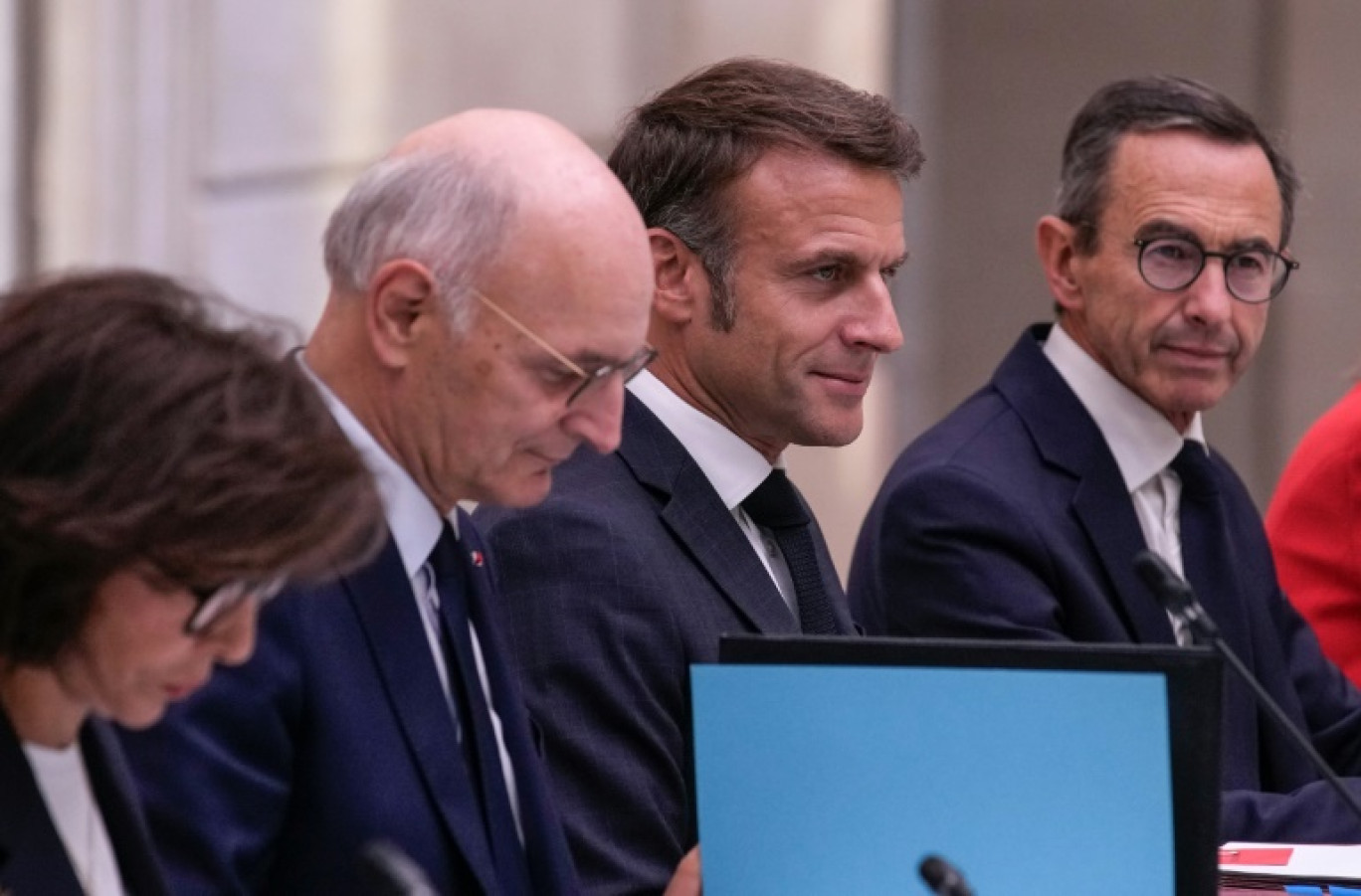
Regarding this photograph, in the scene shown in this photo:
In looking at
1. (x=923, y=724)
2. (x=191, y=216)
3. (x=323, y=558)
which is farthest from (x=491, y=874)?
(x=191, y=216)

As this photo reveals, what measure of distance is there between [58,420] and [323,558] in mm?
219

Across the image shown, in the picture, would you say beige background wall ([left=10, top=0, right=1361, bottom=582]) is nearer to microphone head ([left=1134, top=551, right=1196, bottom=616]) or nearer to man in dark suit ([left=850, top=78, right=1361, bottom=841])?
man in dark suit ([left=850, top=78, right=1361, bottom=841])

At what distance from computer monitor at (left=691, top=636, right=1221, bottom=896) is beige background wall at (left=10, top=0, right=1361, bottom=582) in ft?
9.56

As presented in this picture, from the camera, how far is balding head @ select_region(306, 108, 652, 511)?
2244 millimetres

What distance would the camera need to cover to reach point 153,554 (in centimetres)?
164

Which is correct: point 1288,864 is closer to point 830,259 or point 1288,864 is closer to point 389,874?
point 830,259

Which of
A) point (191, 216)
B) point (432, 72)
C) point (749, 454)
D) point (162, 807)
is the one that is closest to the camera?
point (162, 807)

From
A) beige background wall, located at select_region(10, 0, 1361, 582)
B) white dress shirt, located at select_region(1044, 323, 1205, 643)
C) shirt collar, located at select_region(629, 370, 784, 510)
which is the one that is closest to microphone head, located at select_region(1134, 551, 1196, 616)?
shirt collar, located at select_region(629, 370, 784, 510)

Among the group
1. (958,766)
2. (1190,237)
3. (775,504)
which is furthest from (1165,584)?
(1190,237)

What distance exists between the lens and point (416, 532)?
2.30 m

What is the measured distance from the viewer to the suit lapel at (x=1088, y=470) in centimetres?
327

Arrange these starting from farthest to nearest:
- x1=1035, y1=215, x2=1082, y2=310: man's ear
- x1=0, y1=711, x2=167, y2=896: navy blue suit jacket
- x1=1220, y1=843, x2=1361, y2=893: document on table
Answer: x1=1035, y1=215, x2=1082, y2=310: man's ear → x1=1220, y1=843, x2=1361, y2=893: document on table → x1=0, y1=711, x2=167, y2=896: navy blue suit jacket

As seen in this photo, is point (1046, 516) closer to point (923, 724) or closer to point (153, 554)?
point (923, 724)

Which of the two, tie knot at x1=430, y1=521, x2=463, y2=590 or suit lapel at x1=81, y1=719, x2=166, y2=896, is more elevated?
tie knot at x1=430, y1=521, x2=463, y2=590
